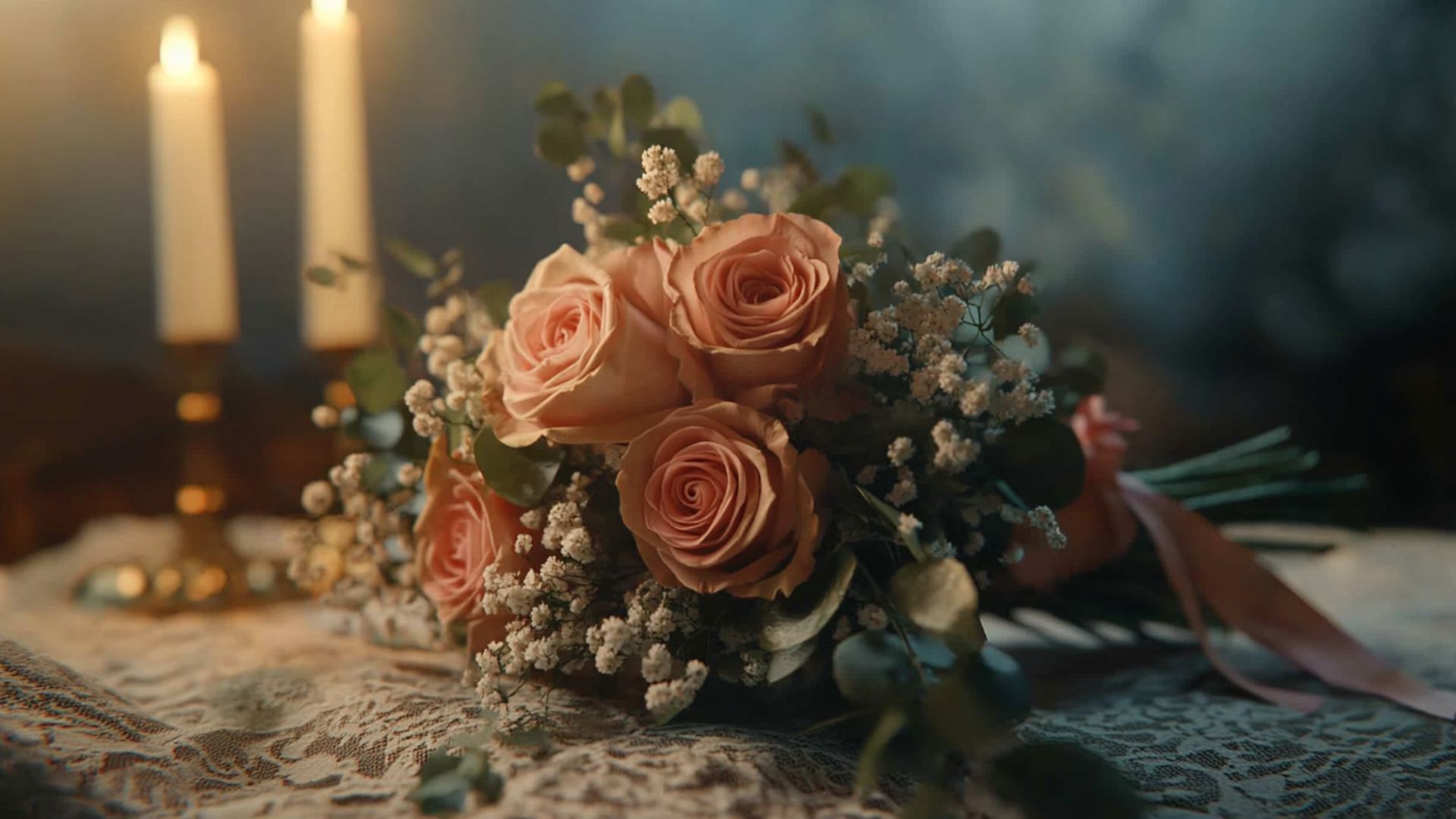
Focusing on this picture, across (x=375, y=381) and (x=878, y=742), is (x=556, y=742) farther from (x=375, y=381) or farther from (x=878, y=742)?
(x=375, y=381)

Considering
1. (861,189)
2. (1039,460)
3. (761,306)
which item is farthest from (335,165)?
(1039,460)

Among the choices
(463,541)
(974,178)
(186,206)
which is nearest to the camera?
(463,541)

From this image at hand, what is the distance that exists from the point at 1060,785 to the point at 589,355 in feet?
1.09

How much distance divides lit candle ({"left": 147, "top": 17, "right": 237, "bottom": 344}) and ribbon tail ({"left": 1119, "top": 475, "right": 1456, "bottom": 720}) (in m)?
0.91

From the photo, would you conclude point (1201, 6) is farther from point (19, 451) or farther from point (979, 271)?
point (19, 451)

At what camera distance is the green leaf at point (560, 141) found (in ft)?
2.72

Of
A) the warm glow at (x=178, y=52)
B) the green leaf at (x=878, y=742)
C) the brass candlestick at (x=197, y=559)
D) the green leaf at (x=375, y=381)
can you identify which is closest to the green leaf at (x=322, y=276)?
the green leaf at (x=375, y=381)

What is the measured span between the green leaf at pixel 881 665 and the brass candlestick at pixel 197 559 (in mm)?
786

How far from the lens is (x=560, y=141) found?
2.73 ft

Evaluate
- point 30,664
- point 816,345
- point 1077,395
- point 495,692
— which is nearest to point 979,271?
point 1077,395

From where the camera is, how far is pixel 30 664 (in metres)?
0.65

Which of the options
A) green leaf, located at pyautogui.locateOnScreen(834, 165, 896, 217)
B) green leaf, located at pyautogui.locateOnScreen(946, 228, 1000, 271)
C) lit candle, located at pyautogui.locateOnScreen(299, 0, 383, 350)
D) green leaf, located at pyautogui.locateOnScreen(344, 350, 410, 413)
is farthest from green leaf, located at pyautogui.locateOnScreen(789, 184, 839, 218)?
lit candle, located at pyautogui.locateOnScreen(299, 0, 383, 350)

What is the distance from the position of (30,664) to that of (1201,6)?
1501mm

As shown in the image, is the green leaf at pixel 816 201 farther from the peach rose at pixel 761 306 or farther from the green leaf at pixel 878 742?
the green leaf at pixel 878 742
